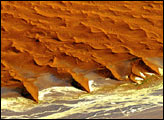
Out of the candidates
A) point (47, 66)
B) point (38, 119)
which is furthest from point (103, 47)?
point (38, 119)

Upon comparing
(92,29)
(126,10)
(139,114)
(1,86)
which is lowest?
(139,114)

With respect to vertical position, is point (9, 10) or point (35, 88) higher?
point (9, 10)

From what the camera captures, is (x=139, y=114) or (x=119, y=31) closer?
(x=139, y=114)

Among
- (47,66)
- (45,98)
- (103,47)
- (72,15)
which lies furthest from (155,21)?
(45,98)

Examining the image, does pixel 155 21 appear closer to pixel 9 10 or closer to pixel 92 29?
pixel 92 29

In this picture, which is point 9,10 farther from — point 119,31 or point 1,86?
point 119,31

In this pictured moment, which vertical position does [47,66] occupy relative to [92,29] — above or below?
below
